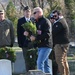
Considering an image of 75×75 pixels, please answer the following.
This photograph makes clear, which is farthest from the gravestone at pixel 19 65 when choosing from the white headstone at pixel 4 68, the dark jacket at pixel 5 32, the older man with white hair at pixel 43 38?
the white headstone at pixel 4 68

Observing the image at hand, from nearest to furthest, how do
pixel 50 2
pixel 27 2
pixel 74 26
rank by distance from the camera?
1. pixel 50 2
2. pixel 74 26
3. pixel 27 2

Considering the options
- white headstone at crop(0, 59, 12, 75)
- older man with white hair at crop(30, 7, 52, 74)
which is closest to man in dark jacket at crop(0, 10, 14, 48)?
older man with white hair at crop(30, 7, 52, 74)

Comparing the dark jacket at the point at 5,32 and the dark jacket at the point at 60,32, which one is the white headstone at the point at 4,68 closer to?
the dark jacket at the point at 60,32

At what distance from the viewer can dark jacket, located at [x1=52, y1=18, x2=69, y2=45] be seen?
9.47m

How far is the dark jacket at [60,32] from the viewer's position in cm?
947

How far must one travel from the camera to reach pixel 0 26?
1028cm

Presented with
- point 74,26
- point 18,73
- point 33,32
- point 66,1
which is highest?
point 66,1

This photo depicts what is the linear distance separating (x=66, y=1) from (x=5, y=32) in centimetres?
2508

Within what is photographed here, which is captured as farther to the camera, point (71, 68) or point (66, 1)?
point (66, 1)

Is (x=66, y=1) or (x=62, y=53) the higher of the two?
(x=66, y=1)

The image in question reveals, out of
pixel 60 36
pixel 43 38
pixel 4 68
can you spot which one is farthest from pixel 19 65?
pixel 4 68

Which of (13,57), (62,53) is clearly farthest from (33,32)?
(13,57)

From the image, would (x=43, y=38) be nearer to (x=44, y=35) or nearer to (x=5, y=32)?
(x=44, y=35)

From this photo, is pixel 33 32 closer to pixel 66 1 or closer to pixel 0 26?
pixel 0 26
